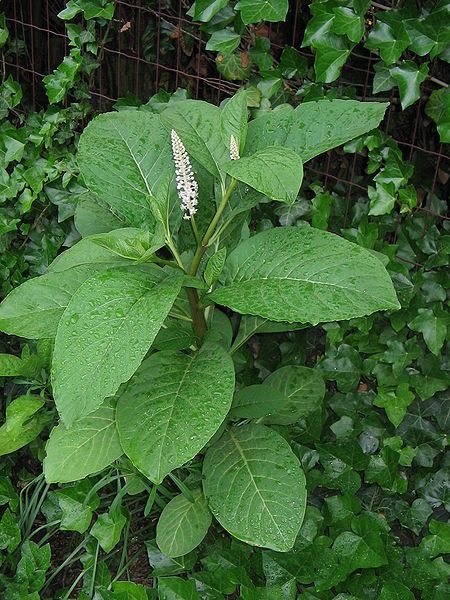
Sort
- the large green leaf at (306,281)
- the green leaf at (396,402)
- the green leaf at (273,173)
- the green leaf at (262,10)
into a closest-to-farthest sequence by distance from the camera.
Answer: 1. the green leaf at (273,173)
2. the large green leaf at (306,281)
3. the green leaf at (262,10)
4. the green leaf at (396,402)

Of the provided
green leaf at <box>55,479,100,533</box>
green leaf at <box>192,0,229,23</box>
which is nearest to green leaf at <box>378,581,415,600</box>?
green leaf at <box>55,479,100,533</box>

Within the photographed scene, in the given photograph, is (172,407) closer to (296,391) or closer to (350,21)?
(296,391)

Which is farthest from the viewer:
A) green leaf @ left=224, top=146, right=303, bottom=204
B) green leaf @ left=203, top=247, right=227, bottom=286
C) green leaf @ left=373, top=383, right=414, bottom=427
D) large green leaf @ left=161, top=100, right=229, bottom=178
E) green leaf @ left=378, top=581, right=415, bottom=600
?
green leaf @ left=373, top=383, right=414, bottom=427

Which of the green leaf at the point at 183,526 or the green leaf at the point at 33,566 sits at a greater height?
the green leaf at the point at 183,526

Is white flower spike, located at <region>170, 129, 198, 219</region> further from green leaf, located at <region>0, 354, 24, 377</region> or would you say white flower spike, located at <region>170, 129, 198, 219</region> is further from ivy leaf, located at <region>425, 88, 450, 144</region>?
green leaf, located at <region>0, 354, 24, 377</region>

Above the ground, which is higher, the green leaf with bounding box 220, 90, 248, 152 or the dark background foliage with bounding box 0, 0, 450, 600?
the green leaf with bounding box 220, 90, 248, 152

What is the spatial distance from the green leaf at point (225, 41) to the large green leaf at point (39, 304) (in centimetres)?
86

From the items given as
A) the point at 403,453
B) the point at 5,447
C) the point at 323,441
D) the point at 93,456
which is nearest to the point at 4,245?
the point at 5,447

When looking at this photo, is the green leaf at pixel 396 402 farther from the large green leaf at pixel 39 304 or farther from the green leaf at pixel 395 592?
the large green leaf at pixel 39 304

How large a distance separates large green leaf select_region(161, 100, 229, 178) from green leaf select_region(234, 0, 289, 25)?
1.10ft

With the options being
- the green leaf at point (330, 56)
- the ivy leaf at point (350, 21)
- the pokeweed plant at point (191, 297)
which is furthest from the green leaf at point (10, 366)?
the ivy leaf at point (350, 21)

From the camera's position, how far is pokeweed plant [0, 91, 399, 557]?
5.47 ft

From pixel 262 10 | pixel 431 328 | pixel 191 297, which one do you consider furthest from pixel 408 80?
pixel 191 297

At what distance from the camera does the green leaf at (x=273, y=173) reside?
157 cm
